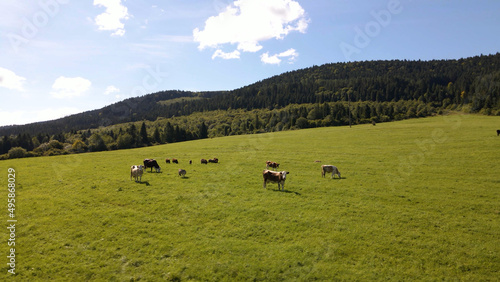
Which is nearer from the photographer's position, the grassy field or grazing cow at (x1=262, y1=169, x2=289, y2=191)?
the grassy field

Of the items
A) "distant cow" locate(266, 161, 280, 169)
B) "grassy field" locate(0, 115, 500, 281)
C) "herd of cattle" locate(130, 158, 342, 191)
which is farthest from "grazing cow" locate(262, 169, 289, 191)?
"distant cow" locate(266, 161, 280, 169)

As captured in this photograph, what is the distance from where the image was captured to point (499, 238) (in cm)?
1385

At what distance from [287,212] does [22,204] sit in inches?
766

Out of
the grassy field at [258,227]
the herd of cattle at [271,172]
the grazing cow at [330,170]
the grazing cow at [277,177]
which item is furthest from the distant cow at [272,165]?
the grazing cow at [277,177]

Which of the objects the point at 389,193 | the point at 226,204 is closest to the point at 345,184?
the point at 389,193

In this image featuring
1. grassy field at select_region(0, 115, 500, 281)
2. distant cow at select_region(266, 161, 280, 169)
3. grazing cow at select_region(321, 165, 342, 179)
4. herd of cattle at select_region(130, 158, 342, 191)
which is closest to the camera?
grassy field at select_region(0, 115, 500, 281)

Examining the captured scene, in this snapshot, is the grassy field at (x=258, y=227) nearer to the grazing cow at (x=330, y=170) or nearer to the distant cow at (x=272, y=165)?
the grazing cow at (x=330, y=170)

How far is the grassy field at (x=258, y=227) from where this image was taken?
11539mm

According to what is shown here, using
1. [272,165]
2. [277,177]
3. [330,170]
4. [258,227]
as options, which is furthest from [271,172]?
[272,165]

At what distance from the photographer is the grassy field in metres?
11.5

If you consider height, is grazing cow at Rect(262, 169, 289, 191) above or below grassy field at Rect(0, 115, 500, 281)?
above

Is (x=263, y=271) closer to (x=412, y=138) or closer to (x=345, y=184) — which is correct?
(x=345, y=184)

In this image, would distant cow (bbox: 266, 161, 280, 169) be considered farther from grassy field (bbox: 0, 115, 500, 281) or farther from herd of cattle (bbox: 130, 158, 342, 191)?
grassy field (bbox: 0, 115, 500, 281)

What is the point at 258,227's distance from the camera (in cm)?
1524
